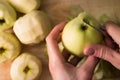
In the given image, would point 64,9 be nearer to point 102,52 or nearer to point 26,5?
point 26,5

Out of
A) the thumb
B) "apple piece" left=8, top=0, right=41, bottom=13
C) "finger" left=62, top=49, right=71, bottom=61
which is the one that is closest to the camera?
the thumb

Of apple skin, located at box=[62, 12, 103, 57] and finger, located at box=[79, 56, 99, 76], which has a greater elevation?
apple skin, located at box=[62, 12, 103, 57]

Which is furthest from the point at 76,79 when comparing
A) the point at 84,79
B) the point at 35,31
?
the point at 35,31

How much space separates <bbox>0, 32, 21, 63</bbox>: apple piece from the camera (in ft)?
3.01

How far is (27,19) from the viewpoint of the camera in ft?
3.02

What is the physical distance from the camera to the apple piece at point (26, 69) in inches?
35.7

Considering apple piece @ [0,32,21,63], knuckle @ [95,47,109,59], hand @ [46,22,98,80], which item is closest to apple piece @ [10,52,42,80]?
apple piece @ [0,32,21,63]

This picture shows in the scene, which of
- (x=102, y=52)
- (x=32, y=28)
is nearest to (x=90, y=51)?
(x=102, y=52)

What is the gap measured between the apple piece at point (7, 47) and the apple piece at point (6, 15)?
1.3 inches

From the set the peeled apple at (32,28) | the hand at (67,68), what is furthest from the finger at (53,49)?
the peeled apple at (32,28)

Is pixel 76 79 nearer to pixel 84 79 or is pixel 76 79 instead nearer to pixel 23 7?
pixel 84 79

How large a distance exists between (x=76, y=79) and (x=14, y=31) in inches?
11.8

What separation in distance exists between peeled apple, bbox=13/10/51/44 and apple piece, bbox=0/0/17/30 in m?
0.03

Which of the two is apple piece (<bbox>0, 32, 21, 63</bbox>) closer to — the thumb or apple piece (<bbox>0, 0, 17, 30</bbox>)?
apple piece (<bbox>0, 0, 17, 30</bbox>)
